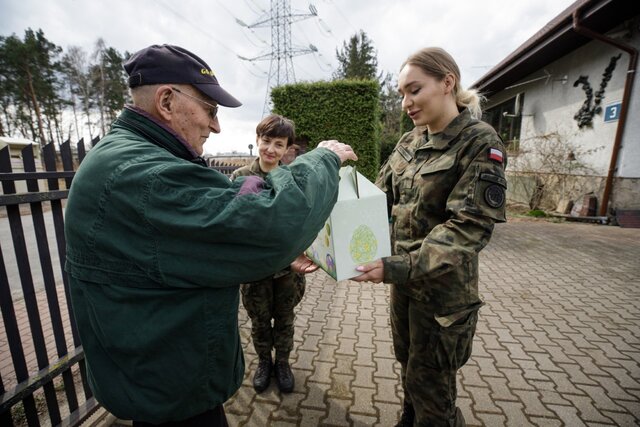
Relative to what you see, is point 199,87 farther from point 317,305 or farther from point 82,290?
point 317,305

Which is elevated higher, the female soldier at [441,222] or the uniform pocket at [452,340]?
the female soldier at [441,222]

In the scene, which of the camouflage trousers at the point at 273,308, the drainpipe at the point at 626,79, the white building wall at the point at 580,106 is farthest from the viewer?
the white building wall at the point at 580,106

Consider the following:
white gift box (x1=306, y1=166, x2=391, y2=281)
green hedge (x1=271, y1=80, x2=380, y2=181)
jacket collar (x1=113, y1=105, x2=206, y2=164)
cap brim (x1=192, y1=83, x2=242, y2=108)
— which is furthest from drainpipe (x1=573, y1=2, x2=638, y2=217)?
jacket collar (x1=113, y1=105, x2=206, y2=164)

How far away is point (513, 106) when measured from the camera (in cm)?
1315

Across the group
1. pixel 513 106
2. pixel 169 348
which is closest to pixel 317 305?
pixel 169 348

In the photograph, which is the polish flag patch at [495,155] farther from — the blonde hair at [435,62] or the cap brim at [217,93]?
the cap brim at [217,93]

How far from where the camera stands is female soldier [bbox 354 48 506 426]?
1.44 metres

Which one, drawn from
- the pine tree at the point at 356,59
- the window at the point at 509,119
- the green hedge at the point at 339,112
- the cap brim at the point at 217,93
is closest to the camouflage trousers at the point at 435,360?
the cap brim at the point at 217,93

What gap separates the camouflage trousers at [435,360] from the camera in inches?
64.0

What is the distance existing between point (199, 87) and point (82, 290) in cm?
83

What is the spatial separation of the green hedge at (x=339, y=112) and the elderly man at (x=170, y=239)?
8.93m

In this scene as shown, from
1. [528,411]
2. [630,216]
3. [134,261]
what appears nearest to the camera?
[134,261]

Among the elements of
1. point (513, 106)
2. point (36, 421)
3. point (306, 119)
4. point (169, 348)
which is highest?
point (513, 106)

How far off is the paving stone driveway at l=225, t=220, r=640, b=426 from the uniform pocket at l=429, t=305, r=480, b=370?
1.06 m
